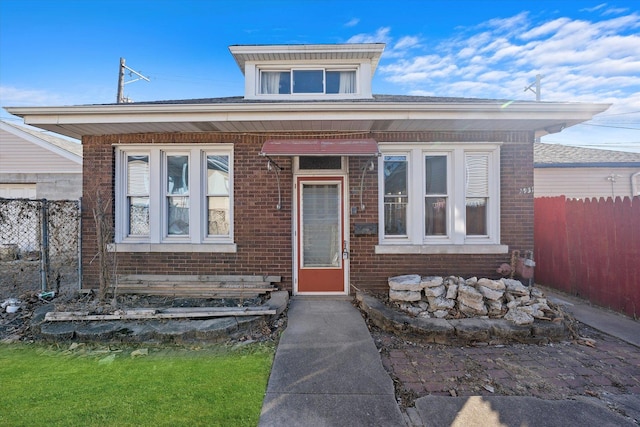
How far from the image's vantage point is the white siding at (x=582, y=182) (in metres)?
12.0

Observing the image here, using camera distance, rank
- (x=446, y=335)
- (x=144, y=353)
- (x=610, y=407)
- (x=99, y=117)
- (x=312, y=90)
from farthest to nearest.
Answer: (x=312, y=90), (x=99, y=117), (x=446, y=335), (x=144, y=353), (x=610, y=407)

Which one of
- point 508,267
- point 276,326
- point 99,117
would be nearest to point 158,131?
point 99,117

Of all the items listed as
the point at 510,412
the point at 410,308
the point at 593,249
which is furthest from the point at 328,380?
the point at 593,249

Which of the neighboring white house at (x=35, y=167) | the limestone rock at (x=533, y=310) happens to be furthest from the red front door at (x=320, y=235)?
the neighboring white house at (x=35, y=167)

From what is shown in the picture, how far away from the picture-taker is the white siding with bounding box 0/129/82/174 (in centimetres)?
1156

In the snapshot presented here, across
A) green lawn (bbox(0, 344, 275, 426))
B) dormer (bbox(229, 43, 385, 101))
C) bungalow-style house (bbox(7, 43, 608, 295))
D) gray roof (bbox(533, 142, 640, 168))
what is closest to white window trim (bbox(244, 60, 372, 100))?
dormer (bbox(229, 43, 385, 101))

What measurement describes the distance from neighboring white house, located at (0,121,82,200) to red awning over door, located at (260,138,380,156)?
35.1 ft

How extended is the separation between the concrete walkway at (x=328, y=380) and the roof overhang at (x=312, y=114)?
11.0 feet

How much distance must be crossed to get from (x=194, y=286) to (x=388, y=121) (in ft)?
14.9

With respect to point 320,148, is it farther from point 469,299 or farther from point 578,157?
point 578,157

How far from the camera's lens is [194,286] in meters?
5.60

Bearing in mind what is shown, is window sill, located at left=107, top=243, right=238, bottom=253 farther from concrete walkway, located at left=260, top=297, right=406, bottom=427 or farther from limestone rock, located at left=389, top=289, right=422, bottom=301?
limestone rock, located at left=389, top=289, right=422, bottom=301

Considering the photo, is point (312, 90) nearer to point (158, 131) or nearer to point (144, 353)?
point (158, 131)

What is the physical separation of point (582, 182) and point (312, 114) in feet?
41.3
